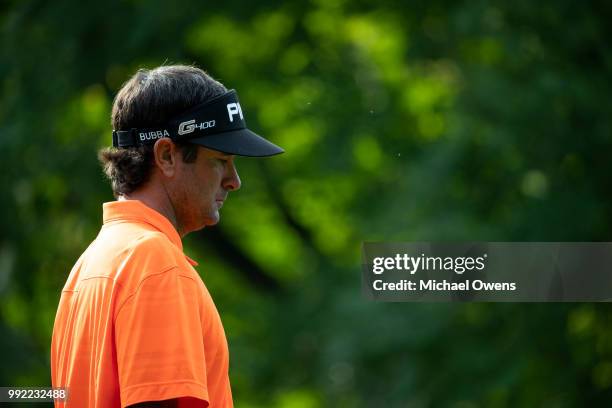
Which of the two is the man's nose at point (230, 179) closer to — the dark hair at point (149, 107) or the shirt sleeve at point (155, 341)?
the dark hair at point (149, 107)

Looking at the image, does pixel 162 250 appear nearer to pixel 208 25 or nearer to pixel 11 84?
pixel 11 84

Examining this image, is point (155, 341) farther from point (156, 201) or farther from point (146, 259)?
point (156, 201)

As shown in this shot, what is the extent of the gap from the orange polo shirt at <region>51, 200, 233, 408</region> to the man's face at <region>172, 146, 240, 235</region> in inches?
5.7

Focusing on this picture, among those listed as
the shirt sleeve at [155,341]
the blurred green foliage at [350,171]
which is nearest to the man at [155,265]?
the shirt sleeve at [155,341]

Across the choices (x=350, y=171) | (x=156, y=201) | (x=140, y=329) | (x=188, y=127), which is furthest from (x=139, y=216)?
(x=350, y=171)

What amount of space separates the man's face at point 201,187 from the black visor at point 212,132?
0.13 ft

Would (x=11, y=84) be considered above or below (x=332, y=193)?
above

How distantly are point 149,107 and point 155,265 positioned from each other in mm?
469

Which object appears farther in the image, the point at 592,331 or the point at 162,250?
the point at 592,331

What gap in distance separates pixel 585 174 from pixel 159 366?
235 inches

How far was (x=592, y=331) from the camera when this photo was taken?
7762mm

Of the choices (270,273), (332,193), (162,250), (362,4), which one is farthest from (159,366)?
(270,273)

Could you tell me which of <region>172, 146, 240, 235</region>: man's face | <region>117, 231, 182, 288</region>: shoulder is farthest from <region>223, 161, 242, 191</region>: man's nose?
<region>117, 231, 182, 288</region>: shoulder

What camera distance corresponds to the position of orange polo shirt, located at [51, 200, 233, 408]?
202 centimetres
